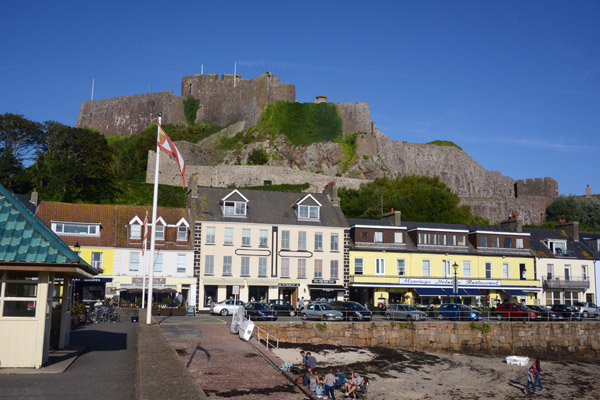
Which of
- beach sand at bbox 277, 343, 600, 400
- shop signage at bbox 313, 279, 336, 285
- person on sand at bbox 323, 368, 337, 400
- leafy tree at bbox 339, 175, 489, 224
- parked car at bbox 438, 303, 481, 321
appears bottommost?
beach sand at bbox 277, 343, 600, 400

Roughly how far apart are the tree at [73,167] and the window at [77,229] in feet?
59.3

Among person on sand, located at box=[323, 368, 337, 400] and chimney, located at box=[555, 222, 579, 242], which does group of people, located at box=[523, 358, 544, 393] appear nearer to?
person on sand, located at box=[323, 368, 337, 400]

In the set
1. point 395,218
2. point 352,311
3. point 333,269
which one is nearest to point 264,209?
point 333,269

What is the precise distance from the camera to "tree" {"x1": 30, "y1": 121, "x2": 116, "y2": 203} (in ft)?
212

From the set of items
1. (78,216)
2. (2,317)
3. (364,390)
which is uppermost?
(78,216)

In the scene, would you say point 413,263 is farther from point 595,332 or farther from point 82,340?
point 82,340

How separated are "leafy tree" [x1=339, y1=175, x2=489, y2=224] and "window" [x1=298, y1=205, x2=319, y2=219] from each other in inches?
853

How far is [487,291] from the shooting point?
172 feet

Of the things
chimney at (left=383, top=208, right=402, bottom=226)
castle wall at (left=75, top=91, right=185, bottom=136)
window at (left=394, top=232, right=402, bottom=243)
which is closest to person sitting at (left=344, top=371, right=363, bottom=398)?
window at (left=394, top=232, right=402, bottom=243)

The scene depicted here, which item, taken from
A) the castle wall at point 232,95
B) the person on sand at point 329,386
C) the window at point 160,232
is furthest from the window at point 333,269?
the castle wall at point 232,95

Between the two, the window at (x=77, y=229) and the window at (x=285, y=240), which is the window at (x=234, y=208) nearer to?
the window at (x=285, y=240)

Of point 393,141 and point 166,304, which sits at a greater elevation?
point 393,141

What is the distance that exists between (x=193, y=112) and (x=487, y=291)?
80.9m

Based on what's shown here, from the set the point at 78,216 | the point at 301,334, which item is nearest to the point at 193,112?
the point at 78,216
